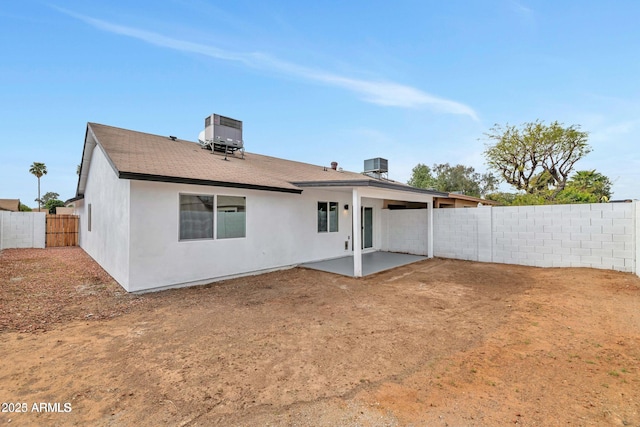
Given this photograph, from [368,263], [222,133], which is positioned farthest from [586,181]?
[222,133]

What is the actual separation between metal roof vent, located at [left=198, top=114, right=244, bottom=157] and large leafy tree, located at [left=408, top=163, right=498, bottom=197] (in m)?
28.0

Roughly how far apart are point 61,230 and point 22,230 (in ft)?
4.90

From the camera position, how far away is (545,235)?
8977mm

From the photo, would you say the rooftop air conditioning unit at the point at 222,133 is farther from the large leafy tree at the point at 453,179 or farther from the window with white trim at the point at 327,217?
the large leafy tree at the point at 453,179

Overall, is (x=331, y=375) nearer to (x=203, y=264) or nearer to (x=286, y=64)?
(x=203, y=264)

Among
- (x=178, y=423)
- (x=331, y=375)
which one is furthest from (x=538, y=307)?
(x=178, y=423)

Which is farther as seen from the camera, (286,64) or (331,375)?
(286,64)

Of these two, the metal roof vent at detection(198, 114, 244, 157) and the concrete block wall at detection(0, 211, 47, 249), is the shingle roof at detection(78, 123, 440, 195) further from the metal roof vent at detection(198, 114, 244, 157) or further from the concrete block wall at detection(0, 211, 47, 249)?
the concrete block wall at detection(0, 211, 47, 249)

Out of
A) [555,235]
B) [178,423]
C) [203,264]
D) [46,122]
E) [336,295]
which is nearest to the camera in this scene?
[178,423]

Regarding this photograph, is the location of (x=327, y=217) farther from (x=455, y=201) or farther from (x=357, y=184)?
(x=455, y=201)

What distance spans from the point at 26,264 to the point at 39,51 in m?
7.97

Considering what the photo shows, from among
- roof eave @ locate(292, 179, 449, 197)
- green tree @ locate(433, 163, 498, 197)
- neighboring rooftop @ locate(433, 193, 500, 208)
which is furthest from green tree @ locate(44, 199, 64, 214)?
green tree @ locate(433, 163, 498, 197)

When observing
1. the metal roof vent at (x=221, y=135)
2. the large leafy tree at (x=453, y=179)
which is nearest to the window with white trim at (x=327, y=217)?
the metal roof vent at (x=221, y=135)

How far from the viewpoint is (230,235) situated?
7.71 metres
